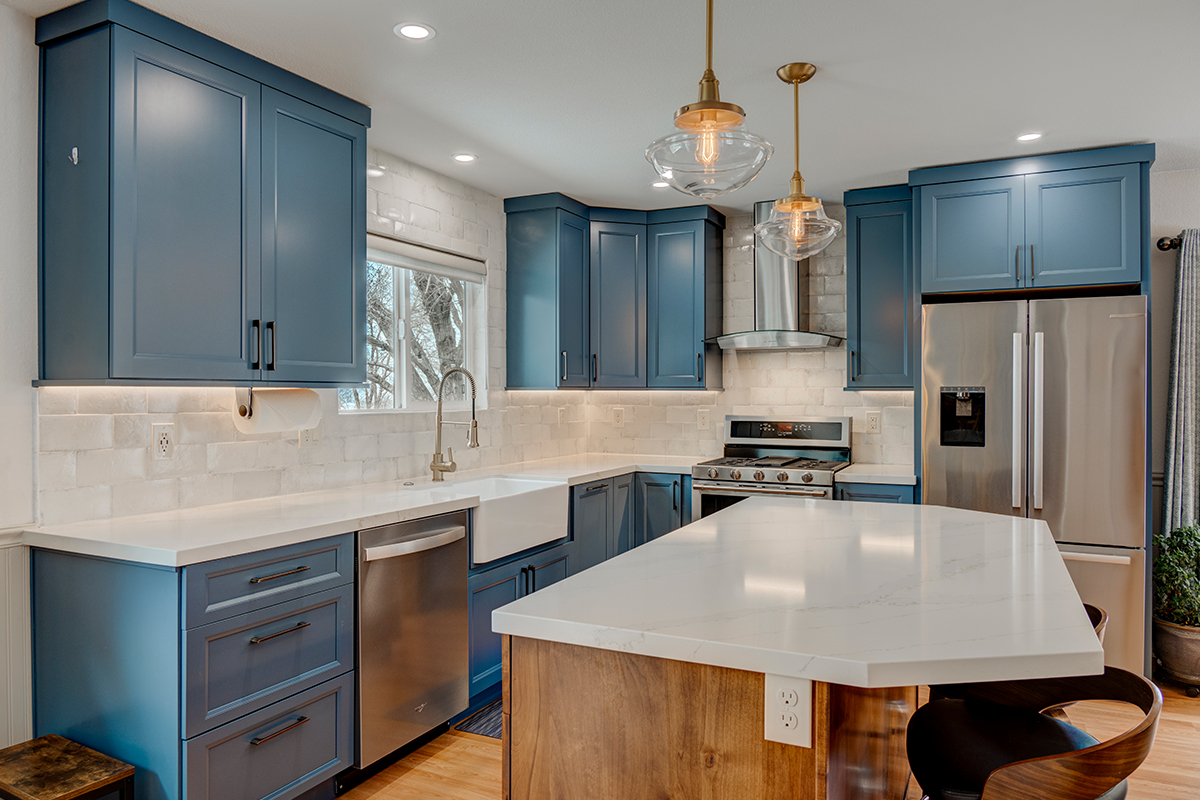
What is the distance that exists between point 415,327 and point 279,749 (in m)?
2.14

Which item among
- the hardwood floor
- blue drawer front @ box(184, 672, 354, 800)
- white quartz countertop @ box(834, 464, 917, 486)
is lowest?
the hardwood floor

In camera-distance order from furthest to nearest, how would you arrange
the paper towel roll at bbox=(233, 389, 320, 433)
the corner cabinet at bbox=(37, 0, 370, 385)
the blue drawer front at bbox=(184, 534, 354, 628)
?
the paper towel roll at bbox=(233, 389, 320, 433) → the corner cabinet at bbox=(37, 0, 370, 385) → the blue drawer front at bbox=(184, 534, 354, 628)

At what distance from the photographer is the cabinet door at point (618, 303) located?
474 cm

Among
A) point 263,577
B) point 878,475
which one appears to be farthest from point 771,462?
point 263,577

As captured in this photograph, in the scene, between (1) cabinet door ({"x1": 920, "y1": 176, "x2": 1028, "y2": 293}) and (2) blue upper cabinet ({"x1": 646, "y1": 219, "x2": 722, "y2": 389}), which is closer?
(1) cabinet door ({"x1": 920, "y1": 176, "x2": 1028, "y2": 293})

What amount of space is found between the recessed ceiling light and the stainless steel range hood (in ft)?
8.52

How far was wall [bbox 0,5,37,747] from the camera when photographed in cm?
221

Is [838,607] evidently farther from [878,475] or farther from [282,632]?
[878,475]

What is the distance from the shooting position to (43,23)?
2266 millimetres

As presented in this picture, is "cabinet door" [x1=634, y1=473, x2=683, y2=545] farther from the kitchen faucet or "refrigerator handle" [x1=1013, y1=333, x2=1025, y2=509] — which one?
"refrigerator handle" [x1=1013, y1=333, x2=1025, y2=509]

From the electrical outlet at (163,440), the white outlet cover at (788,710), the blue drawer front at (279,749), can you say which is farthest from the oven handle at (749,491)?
the white outlet cover at (788,710)

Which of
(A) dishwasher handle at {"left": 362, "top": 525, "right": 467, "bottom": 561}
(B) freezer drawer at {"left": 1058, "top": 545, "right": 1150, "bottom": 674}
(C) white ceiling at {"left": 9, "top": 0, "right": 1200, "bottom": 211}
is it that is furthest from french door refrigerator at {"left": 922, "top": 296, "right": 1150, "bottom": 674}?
(A) dishwasher handle at {"left": 362, "top": 525, "right": 467, "bottom": 561}

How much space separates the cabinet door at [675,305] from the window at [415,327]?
44.2 inches

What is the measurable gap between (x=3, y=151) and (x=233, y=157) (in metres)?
0.61
